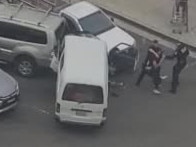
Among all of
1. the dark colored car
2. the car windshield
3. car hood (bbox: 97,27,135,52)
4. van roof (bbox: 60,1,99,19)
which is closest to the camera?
the dark colored car

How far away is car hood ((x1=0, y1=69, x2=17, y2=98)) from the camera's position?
20.9 metres

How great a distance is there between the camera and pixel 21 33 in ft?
76.1

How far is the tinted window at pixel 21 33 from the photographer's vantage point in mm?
23109

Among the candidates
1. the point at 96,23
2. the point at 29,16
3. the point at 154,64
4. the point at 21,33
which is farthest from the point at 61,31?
the point at 154,64

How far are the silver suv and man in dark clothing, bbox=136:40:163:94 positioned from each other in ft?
8.51

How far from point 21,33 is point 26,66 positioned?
38.8 inches

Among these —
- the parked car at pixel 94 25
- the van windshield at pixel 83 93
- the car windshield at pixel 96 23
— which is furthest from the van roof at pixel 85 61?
the car windshield at pixel 96 23

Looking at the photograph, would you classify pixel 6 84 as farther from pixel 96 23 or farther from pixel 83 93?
pixel 96 23

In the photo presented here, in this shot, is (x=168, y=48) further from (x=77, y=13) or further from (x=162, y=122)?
(x=162, y=122)

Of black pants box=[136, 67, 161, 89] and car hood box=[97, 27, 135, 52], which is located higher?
car hood box=[97, 27, 135, 52]

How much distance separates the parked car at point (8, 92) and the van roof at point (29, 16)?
2389 mm

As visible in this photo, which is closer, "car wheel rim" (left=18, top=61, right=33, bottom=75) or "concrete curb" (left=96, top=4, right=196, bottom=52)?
"car wheel rim" (left=18, top=61, right=33, bottom=75)

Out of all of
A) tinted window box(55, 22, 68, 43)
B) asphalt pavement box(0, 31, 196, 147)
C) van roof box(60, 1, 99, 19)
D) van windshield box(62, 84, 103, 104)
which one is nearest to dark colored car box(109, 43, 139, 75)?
asphalt pavement box(0, 31, 196, 147)

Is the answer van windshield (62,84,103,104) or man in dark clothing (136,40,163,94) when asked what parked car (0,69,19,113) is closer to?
van windshield (62,84,103,104)
